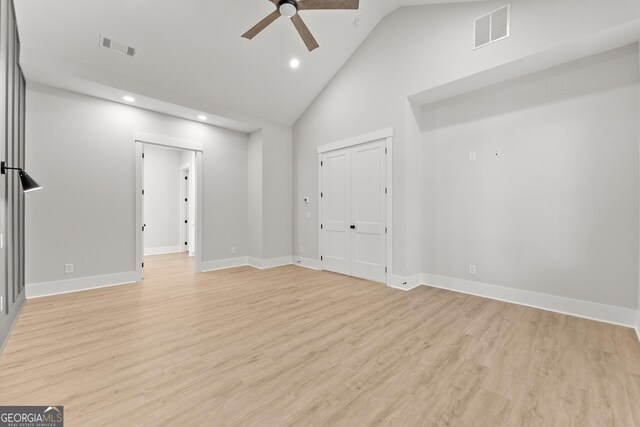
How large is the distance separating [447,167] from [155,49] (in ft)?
15.7

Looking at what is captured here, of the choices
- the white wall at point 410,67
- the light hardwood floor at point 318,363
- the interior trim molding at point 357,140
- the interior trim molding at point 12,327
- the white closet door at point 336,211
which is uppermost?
the white wall at point 410,67

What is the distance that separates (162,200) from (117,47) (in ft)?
17.3

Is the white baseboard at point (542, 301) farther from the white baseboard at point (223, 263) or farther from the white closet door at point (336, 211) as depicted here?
the white baseboard at point (223, 263)

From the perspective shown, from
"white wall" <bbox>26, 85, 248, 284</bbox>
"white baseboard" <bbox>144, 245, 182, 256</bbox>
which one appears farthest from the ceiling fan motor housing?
"white baseboard" <bbox>144, 245, 182, 256</bbox>

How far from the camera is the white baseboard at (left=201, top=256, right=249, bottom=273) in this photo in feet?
18.9

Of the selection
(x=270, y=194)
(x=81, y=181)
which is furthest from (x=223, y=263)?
(x=81, y=181)

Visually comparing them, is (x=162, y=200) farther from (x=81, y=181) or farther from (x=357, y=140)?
(x=357, y=140)

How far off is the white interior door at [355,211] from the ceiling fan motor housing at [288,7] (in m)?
2.40

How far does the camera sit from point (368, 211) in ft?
16.6

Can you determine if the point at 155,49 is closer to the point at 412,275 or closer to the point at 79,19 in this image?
the point at 79,19

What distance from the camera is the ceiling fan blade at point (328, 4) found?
10.2ft

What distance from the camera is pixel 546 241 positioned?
3592 mm

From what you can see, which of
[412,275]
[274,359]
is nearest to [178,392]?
[274,359]

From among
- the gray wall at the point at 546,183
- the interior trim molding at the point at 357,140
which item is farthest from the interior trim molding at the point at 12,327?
the gray wall at the point at 546,183
